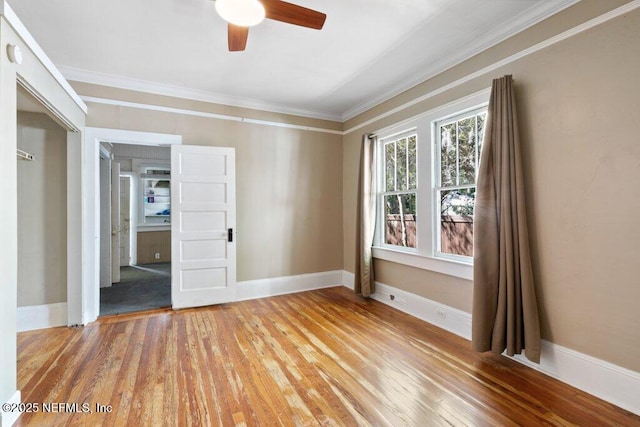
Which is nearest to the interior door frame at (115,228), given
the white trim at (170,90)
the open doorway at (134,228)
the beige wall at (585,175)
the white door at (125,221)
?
the open doorway at (134,228)

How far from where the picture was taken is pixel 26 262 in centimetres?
322

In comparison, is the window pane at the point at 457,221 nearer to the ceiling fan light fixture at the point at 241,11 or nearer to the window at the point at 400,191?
the window at the point at 400,191

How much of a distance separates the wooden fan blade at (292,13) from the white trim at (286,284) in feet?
11.1

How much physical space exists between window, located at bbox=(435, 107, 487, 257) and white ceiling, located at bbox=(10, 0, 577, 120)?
0.67m

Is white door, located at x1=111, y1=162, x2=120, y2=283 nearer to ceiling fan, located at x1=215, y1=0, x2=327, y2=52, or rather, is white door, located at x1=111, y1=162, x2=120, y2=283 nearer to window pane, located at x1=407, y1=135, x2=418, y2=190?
ceiling fan, located at x1=215, y1=0, x2=327, y2=52

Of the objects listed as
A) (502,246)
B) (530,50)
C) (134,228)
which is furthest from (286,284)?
(134,228)

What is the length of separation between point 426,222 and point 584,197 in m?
1.48

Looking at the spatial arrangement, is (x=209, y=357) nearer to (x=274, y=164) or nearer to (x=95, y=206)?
(x=95, y=206)

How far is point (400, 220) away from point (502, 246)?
1.59 m

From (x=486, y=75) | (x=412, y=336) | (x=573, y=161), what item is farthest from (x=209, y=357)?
(x=486, y=75)

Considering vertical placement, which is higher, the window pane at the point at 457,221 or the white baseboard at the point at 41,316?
the window pane at the point at 457,221

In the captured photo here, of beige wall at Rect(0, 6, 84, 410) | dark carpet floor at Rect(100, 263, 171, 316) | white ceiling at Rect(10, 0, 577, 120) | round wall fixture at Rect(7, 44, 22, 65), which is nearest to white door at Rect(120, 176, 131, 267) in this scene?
dark carpet floor at Rect(100, 263, 171, 316)

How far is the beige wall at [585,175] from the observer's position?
6.26ft

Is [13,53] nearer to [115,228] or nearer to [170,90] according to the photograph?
[170,90]
